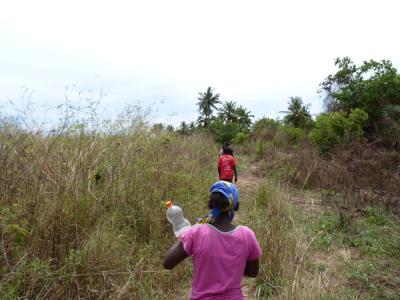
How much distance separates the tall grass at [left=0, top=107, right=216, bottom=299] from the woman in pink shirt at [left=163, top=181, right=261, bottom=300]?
948 millimetres

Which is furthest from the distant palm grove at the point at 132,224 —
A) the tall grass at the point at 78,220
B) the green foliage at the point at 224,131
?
A: the green foliage at the point at 224,131

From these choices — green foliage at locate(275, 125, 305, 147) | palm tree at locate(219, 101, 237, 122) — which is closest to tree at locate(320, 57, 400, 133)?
green foliage at locate(275, 125, 305, 147)

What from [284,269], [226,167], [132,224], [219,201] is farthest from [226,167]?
[219,201]

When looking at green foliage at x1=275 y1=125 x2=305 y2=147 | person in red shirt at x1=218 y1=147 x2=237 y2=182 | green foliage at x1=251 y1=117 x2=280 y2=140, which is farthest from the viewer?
→ green foliage at x1=251 y1=117 x2=280 y2=140

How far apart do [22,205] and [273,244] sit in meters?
2.29

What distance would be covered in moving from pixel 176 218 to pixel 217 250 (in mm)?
299

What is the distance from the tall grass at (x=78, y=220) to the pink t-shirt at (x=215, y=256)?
964 mm

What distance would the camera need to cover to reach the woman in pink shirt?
1.78 meters

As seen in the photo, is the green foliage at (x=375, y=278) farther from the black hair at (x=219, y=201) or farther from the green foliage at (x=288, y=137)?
the green foliage at (x=288, y=137)

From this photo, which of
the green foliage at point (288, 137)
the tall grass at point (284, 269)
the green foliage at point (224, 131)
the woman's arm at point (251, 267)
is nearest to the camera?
the woman's arm at point (251, 267)

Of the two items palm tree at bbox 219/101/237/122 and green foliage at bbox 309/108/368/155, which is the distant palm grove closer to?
green foliage at bbox 309/108/368/155

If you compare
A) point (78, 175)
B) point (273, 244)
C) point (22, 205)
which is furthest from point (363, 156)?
point (22, 205)

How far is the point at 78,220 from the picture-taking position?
2908mm

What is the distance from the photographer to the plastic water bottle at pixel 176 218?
1.86 m
